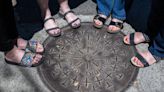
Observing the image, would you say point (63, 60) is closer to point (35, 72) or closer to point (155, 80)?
point (35, 72)

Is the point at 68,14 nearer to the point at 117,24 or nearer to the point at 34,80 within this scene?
the point at 117,24

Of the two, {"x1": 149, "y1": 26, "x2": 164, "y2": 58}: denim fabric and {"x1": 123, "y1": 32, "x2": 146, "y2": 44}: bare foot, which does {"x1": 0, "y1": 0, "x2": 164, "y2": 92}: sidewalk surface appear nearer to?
{"x1": 149, "y1": 26, "x2": 164, "y2": 58}: denim fabric

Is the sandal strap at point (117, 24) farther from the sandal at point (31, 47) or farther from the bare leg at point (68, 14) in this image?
the sandal at point (31, 47)

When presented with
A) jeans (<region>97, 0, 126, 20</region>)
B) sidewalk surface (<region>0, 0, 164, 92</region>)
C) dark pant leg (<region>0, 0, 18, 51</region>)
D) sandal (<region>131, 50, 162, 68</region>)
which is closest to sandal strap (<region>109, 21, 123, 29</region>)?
jeans (<region>97, 0, 126, 20</region>)

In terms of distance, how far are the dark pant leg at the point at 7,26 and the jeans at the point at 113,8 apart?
987 millimetres

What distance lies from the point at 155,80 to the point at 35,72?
44.3 inches

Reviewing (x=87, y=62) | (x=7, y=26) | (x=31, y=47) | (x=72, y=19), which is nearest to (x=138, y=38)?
(x=87, y=62)

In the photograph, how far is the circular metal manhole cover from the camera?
116 inches

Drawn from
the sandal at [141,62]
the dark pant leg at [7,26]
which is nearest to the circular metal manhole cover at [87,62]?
the sandal at [141,62]

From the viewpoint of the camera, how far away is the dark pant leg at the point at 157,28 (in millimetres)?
2843

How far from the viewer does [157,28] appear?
3.03 meters

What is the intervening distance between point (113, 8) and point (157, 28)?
49cm

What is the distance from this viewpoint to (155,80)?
9.82 feet

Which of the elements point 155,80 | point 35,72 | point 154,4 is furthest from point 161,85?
point 35,72
